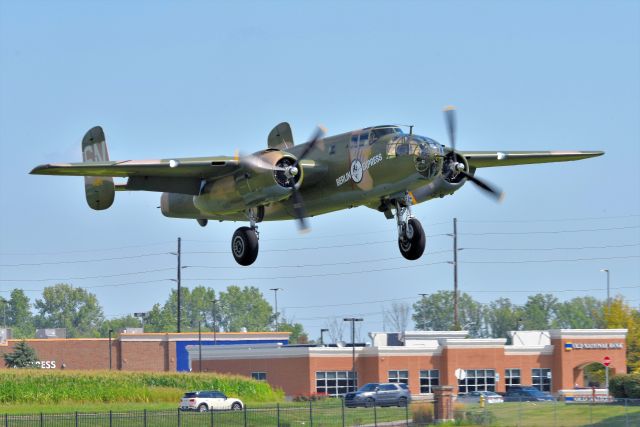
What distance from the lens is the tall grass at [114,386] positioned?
8319 centimetres

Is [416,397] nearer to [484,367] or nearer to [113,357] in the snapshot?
[484,367]

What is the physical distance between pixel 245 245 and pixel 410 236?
246 inches

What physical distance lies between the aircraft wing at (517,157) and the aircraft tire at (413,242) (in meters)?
3.17

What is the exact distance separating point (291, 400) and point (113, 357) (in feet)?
120

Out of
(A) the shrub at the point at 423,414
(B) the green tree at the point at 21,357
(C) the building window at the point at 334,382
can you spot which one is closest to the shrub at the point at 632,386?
(A) the shrub at the point at 423,414

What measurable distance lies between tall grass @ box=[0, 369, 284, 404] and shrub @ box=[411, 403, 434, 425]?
28019mm

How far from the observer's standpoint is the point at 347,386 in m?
99.2

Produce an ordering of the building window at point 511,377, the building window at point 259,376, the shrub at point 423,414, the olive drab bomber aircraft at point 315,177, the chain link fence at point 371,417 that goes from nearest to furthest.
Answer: the olive drab bomber aircraft at point 315,177 < the chain link fence at point 371,417 < the shrub at point 423,414 < the building window at point 511,377 < the building window at point 259,376

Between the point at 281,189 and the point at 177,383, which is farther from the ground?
the point at 281,189

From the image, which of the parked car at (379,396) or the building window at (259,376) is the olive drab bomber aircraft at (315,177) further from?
the building window at (259,376)

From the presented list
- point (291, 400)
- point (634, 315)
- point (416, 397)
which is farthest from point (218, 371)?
point (634, 315)

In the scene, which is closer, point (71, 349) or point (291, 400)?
point (291, 400)

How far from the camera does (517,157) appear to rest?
149 feet

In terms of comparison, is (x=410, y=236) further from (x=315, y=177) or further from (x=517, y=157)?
(x=517, y=157)
